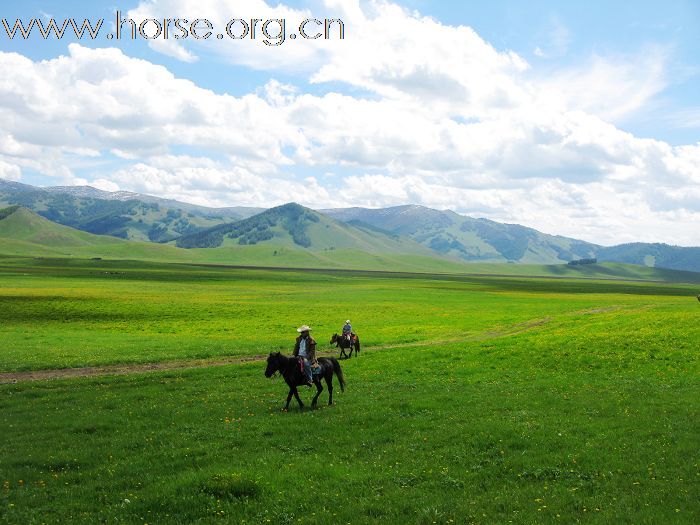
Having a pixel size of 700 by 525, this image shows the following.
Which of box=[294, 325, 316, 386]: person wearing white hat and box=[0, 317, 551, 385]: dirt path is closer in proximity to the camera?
box=[294, 325, 316, 386]: person wearing white hat

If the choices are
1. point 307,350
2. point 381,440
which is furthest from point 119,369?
point 381,440

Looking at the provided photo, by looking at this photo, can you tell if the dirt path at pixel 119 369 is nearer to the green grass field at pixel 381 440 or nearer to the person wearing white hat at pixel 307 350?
the green grass field at pixel 381 440

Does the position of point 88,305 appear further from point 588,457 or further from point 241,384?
point 588,457

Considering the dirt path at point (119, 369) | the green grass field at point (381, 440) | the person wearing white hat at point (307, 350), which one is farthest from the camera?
the dirt path at point (119, 369)

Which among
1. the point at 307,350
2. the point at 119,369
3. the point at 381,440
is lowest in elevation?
the point at 119,369

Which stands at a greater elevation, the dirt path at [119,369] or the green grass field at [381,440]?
the green grass field at [381,440]

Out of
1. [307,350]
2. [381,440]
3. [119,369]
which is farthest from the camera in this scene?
[119,369]

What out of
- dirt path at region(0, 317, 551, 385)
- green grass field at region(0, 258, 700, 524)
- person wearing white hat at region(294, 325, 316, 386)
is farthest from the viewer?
dirt path at region(0, 317, 551, 385)

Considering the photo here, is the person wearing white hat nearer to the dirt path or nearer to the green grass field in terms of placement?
the green grass field

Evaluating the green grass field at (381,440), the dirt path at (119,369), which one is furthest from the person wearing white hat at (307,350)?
the dirt path at (119,369)

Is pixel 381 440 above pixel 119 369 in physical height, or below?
above

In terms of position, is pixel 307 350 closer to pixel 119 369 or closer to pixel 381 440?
pixel 381 440

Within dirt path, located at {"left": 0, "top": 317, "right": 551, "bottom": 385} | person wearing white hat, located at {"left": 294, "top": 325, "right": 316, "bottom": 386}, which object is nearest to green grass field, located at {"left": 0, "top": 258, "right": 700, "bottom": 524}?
dirt path, located at {"left": 0, "top": 317, "right": 551, "bottom": 385}

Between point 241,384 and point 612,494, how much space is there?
64.9 ft
